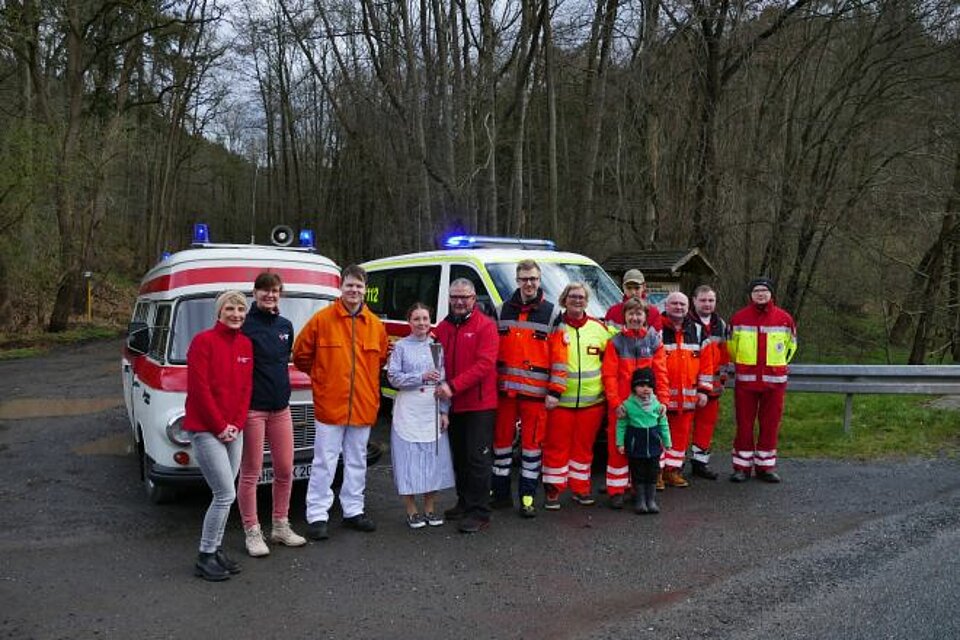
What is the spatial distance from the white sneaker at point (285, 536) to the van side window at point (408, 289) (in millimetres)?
3997

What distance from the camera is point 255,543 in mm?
5191

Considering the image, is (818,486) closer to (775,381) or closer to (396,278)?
(775,381)

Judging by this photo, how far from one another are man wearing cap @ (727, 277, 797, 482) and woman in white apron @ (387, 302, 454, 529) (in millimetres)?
3034

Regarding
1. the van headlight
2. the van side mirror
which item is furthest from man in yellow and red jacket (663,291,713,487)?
the van side mirror

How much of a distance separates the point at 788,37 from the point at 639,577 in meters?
14.1

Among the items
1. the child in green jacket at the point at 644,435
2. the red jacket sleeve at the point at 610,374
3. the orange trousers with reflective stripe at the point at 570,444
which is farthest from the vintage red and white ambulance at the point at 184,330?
the child in green jacket at the point at 644,435

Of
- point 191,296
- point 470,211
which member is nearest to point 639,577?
point 191,296

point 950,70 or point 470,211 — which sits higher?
point 950,70

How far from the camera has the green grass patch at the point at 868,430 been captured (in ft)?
25.9

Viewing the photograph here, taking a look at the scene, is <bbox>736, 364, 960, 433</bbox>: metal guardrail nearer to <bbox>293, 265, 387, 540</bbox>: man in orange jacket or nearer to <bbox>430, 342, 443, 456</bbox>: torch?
<bbox>430, 342, 443, 456</bbox>: torch

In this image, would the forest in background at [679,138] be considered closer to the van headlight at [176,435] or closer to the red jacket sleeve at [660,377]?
the red jacket sleeve at [660,377]

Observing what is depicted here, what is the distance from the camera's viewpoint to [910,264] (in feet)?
54.5

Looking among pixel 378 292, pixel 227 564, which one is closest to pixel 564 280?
pixel 378 292

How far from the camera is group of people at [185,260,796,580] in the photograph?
5.24 m
